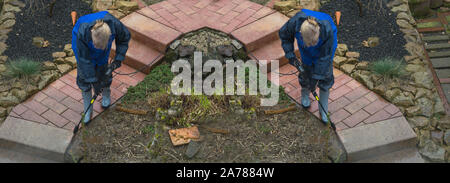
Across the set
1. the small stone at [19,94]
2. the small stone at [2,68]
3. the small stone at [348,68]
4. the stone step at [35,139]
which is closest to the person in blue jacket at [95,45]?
the stone step at [35,139]

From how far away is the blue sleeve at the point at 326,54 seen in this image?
4.77m

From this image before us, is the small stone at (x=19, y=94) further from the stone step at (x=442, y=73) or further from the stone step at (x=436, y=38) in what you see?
the stone step at (x=436, y=38)

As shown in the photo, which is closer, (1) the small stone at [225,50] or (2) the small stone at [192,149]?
(2) the small stone at [192,149]

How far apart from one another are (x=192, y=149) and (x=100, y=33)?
150 cm

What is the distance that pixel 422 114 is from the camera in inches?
225

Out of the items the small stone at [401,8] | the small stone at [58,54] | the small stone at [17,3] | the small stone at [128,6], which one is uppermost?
the small stone at [128,6]

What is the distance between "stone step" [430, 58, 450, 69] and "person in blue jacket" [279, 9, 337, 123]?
78.1 inches

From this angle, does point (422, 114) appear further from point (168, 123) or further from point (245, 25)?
point (168, 123)

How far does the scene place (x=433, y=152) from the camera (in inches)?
210

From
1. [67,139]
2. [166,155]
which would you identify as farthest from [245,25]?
[67,139]

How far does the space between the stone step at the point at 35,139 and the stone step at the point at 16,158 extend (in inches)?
1.4

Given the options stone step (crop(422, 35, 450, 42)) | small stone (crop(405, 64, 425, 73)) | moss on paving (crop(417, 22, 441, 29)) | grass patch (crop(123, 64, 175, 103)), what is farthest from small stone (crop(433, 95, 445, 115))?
grass patch (crop(123, 64, 175, 103))

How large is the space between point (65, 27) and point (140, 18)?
1046 millimetres

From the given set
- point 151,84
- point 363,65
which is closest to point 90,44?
point 151,84
